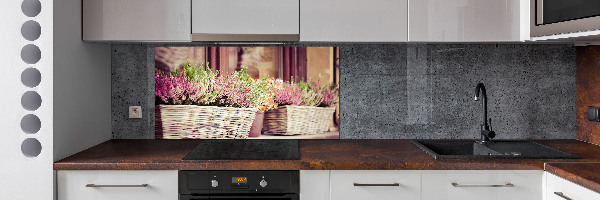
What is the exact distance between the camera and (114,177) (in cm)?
209

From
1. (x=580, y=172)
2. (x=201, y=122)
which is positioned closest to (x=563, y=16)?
(x=580, y=172)

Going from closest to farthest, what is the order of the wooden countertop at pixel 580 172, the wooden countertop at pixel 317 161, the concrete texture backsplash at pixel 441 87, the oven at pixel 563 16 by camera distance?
the wooden countertop at pixel 580 172
the oven at pixel 563 16
the wooden countertop at pixel 317 161
the concrete texture backsplash at pixel 441 87

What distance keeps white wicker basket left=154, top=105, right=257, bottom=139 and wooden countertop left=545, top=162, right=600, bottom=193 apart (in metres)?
1.50

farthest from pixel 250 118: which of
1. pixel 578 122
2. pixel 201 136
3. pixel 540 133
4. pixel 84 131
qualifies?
pixel 578 122

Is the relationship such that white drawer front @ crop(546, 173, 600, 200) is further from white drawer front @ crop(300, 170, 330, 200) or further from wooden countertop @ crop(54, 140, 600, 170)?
white drawer front @ crop(300, 170, 330, 200)

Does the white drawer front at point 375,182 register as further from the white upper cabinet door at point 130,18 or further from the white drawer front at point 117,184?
the white upper cabinet door at point 130,18

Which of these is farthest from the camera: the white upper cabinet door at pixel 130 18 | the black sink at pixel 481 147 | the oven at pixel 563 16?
the black sink at pixel 481 147
